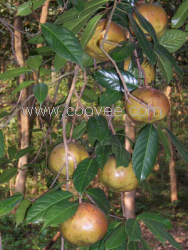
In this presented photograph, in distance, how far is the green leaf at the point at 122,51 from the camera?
691 mm

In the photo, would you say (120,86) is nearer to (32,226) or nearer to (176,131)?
(32,226)

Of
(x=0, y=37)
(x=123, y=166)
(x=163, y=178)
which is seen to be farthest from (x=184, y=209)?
(x=123, y=166)

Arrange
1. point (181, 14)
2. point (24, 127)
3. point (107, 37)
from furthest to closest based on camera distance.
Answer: point (24, 127), point (181, 14), point (107, 37)

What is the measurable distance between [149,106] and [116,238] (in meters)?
0.35

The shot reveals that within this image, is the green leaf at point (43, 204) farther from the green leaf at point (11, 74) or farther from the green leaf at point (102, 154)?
the green leaf at point (11, 74)

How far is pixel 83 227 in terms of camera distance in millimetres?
652

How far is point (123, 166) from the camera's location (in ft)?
2.63

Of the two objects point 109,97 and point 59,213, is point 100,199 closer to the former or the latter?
point 59,213

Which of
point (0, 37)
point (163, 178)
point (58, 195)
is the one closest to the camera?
point (58, 195)

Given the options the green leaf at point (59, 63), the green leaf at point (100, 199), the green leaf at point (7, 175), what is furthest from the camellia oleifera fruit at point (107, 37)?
the green leaf at point (7, 175)

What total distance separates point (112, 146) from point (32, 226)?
3.46 metres

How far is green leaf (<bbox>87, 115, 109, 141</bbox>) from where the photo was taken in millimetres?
792

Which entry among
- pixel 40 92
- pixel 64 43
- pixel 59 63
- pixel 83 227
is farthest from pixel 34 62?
pixel 83 227

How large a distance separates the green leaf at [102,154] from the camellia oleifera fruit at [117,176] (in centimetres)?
4
